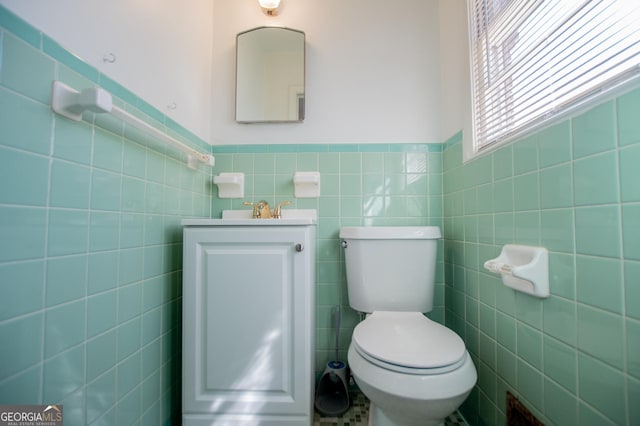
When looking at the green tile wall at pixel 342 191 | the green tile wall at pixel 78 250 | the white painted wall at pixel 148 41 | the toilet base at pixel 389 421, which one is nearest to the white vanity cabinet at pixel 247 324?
the green tile wall at pixel 78 250

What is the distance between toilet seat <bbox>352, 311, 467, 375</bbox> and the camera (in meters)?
0.70

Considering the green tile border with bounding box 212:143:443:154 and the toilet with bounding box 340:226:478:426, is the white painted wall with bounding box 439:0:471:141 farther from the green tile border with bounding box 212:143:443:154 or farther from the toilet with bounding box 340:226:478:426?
the toilet with bounding box 340:226:478:426

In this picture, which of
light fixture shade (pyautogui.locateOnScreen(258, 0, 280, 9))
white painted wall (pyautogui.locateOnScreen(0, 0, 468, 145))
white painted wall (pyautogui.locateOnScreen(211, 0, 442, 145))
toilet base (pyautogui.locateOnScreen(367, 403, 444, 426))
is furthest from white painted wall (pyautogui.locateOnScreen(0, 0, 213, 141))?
toilet base (pyautogui.locateOnScreen(367, 403, 444, 426))

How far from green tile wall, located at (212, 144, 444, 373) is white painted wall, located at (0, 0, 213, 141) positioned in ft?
1.31

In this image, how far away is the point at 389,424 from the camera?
87cm

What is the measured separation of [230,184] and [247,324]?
0.74 m

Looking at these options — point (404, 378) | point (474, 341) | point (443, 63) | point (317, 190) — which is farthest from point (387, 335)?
point (443, 63)

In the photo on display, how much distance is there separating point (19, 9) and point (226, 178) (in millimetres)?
822

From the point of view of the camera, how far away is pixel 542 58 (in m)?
0.75

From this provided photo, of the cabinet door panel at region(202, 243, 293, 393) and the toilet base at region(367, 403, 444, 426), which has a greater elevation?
the cabinet door panel at region(202, 243, 293, 393)

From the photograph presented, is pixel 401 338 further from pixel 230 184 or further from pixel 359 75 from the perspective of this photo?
pixel 359 75

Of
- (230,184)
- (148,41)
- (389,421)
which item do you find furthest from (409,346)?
(148,41)
